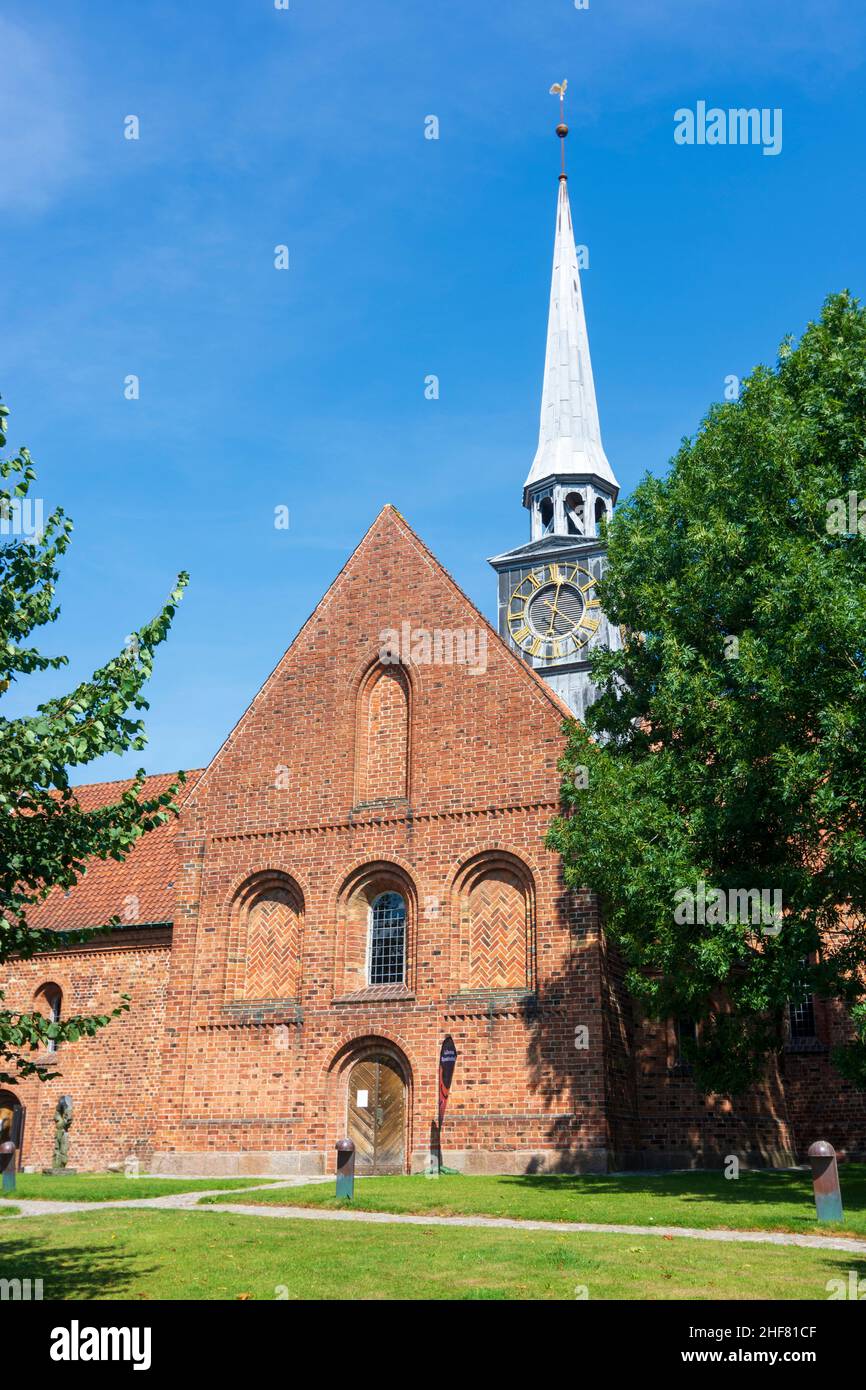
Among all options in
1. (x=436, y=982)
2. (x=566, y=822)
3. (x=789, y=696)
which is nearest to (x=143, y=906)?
(x=436, y=982)

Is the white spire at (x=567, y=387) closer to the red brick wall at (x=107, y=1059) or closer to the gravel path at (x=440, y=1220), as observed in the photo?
the red brick wall at (x=107, y=1059)

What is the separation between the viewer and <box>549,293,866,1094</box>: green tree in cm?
1747

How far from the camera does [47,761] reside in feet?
29.7

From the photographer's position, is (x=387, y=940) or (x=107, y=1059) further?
(x=107, y=1059)

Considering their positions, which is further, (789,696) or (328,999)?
(328,999)

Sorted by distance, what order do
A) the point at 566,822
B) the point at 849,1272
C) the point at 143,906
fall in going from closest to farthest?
the point at 849,1272 < the point at 566,822 < the point at 143,906

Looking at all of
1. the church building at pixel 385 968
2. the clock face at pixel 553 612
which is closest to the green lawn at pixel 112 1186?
the church building at pixel 385 968

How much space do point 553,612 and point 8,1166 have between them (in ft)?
82.9

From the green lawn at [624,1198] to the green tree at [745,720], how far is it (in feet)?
6.93

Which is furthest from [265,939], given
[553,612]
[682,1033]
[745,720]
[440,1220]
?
[553,612]

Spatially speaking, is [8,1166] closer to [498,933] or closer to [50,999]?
[50,999]
